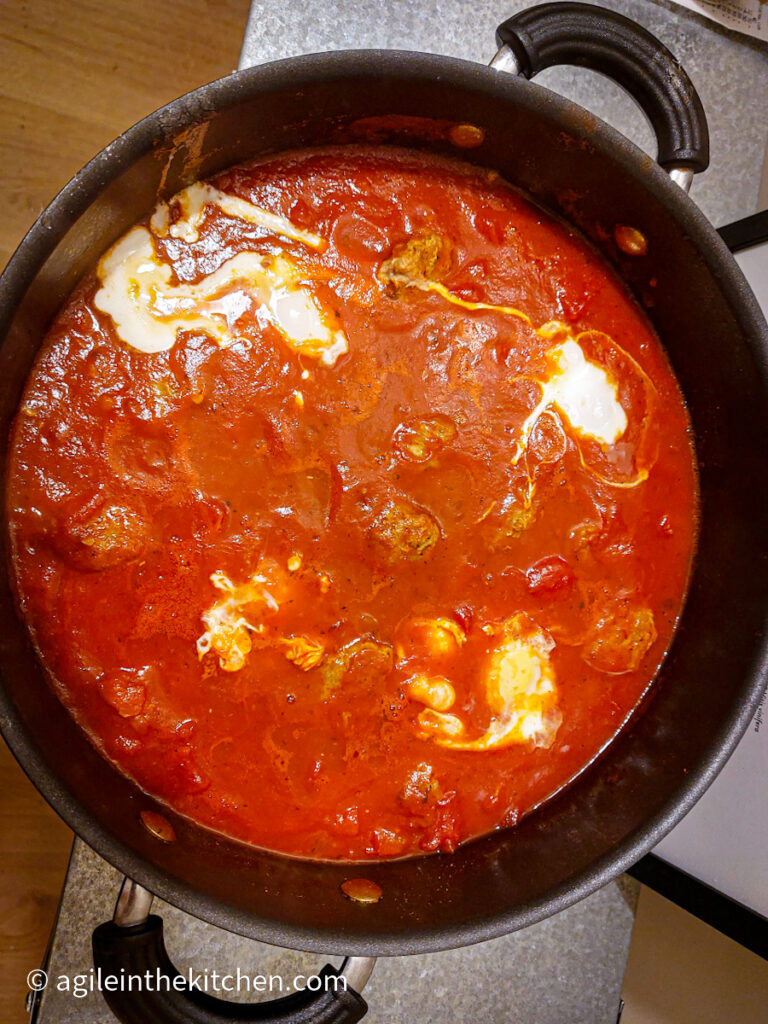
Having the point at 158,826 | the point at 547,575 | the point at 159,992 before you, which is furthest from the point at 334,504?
the point at 159,992

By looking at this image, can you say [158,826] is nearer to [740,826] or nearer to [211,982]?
[211,982]

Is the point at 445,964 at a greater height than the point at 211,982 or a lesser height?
greater

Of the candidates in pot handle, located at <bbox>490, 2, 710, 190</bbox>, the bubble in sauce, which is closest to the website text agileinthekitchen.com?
the bubble in sauce

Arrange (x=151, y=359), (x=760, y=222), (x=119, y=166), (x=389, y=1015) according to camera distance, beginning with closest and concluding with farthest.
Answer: (x=119, y=166), (x=151, y=359), (x=760, y=222), (x=389, y=1015)

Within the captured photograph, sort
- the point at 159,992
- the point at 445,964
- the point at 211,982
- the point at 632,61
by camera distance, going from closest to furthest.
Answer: the point at 159,992
the point at 632,61
the point at 211,982
the point at 445,964

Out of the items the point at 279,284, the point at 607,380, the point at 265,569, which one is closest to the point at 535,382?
the point at 607,380

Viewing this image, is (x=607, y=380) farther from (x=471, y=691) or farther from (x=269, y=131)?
(x=269, y=131)
